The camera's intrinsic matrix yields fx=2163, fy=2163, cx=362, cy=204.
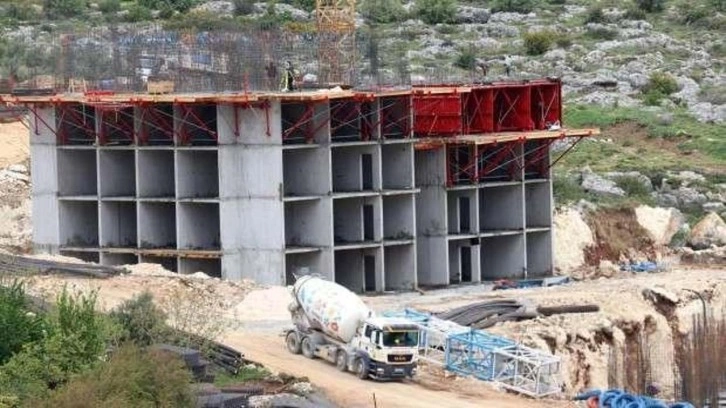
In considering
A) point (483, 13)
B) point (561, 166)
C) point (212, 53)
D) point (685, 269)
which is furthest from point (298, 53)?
point (483, 13)

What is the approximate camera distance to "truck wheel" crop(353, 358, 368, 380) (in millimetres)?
52312

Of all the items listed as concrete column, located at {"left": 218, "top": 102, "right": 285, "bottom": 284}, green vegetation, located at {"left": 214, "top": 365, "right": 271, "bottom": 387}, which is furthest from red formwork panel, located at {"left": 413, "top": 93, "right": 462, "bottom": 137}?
green vegetation, located at {"left": 214, "top": 365, "right": 271, "bottom": 387}

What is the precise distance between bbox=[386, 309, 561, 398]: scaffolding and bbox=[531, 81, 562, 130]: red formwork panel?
22252 mm

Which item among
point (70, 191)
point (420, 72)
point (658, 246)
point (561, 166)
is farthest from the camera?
point (420, 72)

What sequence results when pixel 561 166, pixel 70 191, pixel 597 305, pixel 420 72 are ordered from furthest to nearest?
pixel 420 72, pixel 561 166, pixel 70 191, pixel 597 305

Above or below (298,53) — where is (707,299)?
below

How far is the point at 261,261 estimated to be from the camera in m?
66.6

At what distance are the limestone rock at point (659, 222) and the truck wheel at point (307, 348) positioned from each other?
1145 inches

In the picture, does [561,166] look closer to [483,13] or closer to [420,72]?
[420,72]

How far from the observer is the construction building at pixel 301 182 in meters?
66.8

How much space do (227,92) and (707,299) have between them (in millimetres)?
16455

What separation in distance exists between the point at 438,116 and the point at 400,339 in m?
22.0

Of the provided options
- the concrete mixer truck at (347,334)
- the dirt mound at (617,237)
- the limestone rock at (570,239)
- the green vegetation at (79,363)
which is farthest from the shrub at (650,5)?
the green vegetation at (79,363)

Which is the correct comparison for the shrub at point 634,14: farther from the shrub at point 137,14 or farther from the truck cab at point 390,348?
the truck cab at point 390,348
